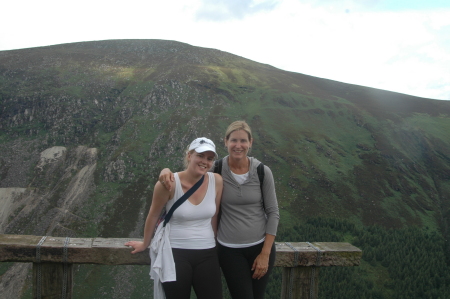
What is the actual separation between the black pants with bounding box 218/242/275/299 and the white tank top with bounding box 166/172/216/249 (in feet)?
1.17

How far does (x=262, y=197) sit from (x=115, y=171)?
49.7m

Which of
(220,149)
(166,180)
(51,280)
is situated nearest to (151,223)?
(166,180)

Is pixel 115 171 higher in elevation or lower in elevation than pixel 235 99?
lower

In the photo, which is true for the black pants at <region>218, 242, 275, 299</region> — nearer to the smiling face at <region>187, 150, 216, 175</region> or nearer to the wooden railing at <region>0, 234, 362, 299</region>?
the wooden railing at <region>0, 234, 362, 299</region>

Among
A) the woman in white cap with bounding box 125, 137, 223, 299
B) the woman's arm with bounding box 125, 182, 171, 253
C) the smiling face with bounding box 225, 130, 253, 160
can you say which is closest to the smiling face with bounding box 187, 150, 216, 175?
the woman in white cap with bounding box 125, 137, 223, 299

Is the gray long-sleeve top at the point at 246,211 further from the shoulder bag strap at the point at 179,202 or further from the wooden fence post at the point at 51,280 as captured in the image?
the wooden fence post at the point at 51,280

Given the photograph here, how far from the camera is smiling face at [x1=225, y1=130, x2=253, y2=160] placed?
511cm


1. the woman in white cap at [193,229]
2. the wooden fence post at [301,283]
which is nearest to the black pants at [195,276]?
the woman in white cap at [193,229]

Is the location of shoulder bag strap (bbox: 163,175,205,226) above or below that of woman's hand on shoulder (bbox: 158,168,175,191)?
below

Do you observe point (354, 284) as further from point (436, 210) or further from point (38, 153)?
point (38, 153)

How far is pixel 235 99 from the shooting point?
74.6m

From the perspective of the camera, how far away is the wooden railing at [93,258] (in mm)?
4547

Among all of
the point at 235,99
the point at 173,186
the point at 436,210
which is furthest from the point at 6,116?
the point at 436,210

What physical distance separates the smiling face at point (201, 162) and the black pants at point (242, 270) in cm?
122
